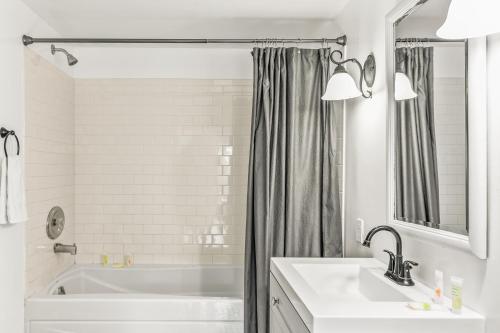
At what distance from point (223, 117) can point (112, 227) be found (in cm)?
126

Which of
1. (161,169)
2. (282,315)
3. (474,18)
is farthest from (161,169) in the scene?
(474,18)

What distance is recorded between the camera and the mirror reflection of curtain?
1.57 meters

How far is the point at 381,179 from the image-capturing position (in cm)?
206

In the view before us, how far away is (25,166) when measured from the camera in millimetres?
2477

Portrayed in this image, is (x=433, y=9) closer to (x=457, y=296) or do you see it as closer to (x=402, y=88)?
(x=402, y=88)

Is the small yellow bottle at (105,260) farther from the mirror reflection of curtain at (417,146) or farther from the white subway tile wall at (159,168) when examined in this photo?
the mirror reflection of curtain at (417,146)

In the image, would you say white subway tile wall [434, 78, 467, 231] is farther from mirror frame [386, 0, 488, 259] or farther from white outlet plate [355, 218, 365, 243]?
white outlet plate [355, 218, 365, 243]

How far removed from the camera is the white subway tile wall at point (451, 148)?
1378 mm

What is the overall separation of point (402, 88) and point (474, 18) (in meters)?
0.66

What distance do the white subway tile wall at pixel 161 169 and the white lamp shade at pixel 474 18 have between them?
2.15 m

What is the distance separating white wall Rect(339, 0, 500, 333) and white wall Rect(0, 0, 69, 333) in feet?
6.60

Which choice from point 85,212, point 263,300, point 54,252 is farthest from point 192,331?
point 85,212

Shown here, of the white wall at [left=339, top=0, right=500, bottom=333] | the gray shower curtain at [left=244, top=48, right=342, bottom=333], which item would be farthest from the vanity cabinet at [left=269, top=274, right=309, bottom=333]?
the white wall at [left=339, top=0, right=500, bottom=333]

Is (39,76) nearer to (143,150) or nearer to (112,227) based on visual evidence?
(143,150)
